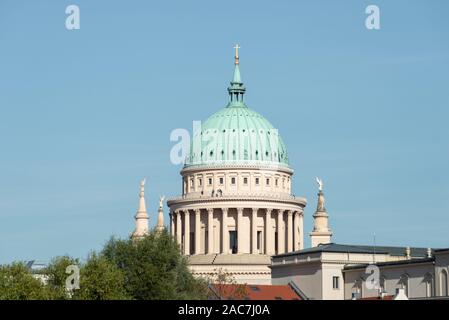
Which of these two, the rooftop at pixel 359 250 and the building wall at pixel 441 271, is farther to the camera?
the rooftop at pixel 359 250

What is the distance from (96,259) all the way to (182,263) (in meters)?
20.5

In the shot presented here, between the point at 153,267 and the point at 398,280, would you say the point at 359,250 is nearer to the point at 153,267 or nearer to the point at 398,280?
the point at 398,280

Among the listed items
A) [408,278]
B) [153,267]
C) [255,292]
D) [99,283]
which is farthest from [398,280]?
[99,283]

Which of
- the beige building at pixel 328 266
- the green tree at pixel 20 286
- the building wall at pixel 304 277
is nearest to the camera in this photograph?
the green tree at pixel 20 286

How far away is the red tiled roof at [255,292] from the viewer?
163137 mm

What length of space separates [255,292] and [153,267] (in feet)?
170

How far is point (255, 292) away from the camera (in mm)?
177750

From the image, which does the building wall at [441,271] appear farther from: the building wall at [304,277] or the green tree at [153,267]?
the green tree at [153,267]

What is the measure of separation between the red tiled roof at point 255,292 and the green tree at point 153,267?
2375cm

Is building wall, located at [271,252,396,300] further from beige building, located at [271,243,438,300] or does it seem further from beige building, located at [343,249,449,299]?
beige building, located at [343,249,449,299]

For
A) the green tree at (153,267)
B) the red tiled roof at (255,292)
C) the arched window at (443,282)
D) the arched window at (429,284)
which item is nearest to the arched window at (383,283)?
the arched window at (429,284)

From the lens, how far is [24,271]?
116500 mm
